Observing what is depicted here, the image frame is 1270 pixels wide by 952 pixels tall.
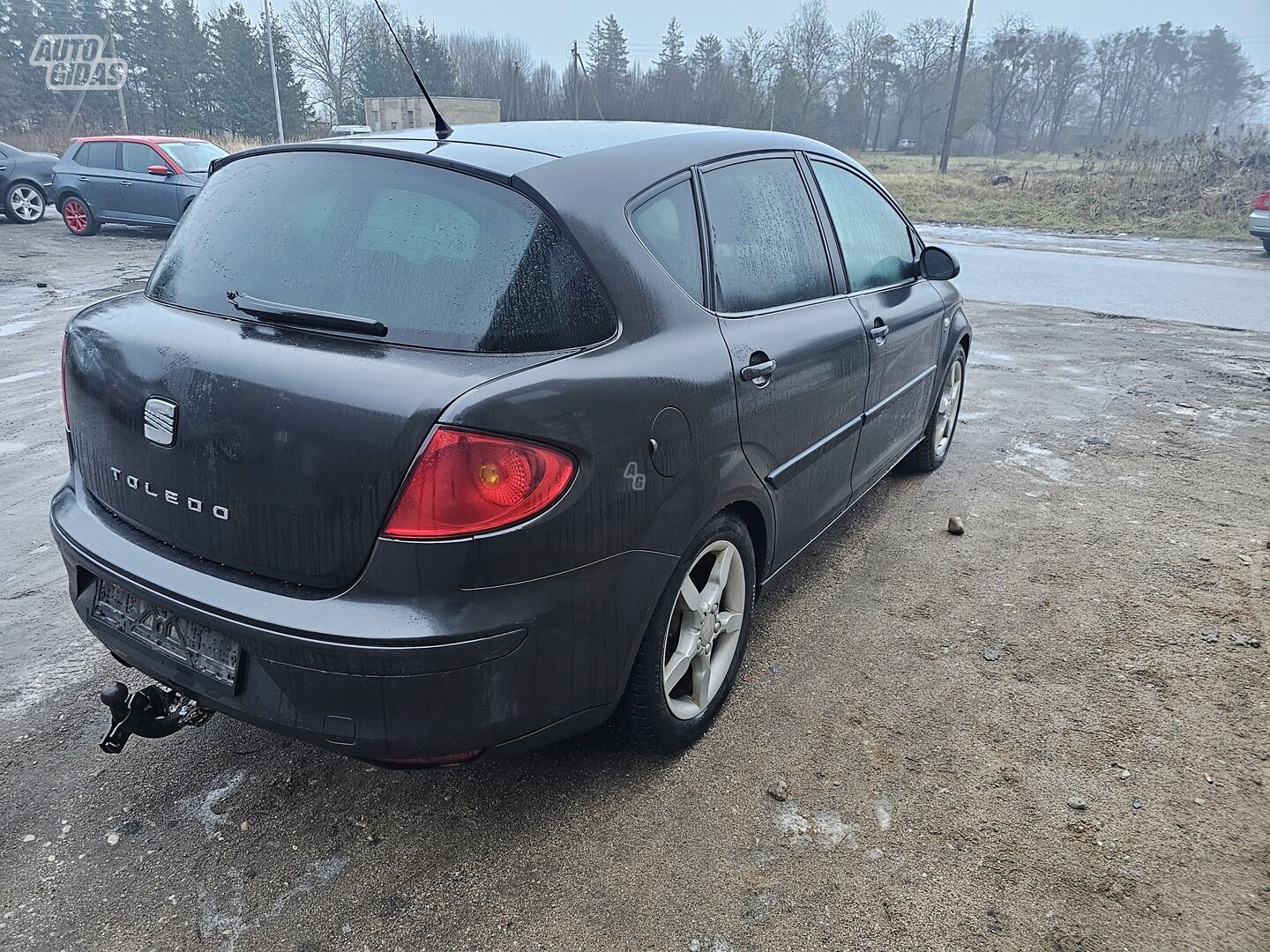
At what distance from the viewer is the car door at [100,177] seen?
46.9ft

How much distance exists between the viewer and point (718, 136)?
294 cm

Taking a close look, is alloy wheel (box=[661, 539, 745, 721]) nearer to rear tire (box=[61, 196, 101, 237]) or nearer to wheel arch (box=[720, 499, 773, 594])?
wheel arch (box=[720, 499, 773, 594])

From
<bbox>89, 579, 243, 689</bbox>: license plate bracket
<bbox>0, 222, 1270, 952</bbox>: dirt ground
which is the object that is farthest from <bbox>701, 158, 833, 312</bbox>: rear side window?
<bbox>89, 579, 243, 689</bbox>: license plate bracket

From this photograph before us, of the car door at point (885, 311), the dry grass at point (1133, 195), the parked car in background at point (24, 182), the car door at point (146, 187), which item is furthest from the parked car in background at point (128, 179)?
the dry grass at point (1133, 195)

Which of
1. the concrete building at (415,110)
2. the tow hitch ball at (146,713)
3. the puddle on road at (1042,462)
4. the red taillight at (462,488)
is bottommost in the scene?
the puddle on road at (1042,462)

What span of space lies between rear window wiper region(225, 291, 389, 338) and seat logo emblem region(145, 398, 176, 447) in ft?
1.01

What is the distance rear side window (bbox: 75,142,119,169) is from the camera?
14.3 m

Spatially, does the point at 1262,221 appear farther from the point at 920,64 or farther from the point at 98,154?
the point at 920,64

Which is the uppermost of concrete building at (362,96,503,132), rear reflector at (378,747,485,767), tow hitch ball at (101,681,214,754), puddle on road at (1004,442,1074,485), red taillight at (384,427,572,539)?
concrete building at (362,96,503,132)

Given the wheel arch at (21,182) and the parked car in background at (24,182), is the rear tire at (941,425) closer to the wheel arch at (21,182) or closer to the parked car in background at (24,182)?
the parked car in background at (24,182)

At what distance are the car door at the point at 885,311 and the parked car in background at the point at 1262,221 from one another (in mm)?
16217

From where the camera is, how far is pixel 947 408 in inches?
201

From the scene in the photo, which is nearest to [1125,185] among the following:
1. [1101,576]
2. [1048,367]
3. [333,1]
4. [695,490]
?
[1048,367]

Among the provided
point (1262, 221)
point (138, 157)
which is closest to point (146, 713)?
point (138, 157)
